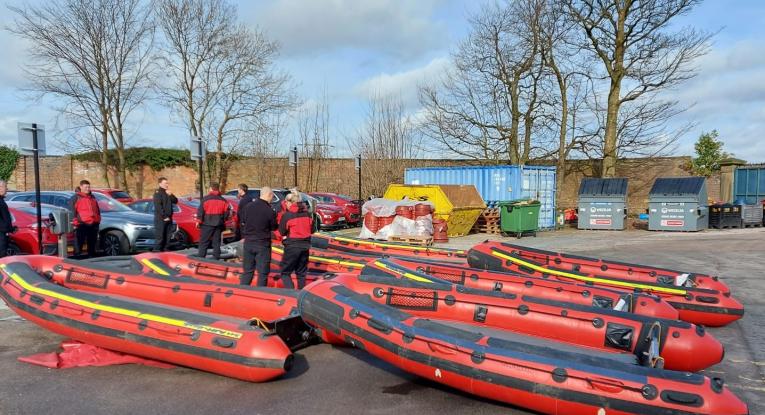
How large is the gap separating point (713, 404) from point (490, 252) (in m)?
5.54

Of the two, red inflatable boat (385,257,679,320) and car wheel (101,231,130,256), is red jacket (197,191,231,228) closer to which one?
car wheel (101,231,130,256)

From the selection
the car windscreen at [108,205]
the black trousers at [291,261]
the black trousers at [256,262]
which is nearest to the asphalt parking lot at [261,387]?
the black trousers at [291,261]

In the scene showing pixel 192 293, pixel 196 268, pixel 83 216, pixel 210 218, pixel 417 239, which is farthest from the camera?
pixel 417 239

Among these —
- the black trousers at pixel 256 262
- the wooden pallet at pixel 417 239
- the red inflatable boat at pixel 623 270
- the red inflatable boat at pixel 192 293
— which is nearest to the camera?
the red inflatable boat at pixel 192 293

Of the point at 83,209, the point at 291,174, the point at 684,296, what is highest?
the point at 291,174

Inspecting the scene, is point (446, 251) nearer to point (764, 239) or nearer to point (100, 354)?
point (100, 354)

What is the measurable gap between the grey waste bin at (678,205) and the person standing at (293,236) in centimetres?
1892

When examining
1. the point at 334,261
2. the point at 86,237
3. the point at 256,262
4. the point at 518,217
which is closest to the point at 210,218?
the point at 334,261

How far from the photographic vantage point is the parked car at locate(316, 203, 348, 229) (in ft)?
67.6

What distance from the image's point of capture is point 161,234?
11211 mm

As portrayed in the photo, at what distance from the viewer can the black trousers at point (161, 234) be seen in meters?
11.2

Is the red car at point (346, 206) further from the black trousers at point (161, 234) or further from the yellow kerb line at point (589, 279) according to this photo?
the yellow kerb line at point (589, 279)

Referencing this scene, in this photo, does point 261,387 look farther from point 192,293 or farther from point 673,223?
point 673,223

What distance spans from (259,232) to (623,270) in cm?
572
